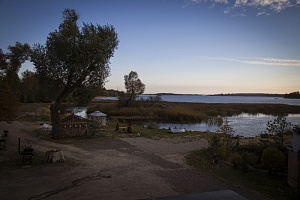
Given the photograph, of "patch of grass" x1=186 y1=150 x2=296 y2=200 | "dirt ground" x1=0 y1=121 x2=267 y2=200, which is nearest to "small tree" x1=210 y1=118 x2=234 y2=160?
"patch of grass" x1=186 y1=150 x2=296 y2=200

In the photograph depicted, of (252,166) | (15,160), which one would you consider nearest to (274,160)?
(252,166)

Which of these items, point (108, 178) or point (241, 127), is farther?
point (241, 127)

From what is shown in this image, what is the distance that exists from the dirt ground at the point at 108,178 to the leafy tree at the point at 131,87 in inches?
1618

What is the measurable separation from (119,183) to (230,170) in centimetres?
501

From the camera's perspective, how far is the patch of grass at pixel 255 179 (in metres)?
6.43

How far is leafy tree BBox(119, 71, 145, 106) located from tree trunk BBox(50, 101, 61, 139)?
121 ft

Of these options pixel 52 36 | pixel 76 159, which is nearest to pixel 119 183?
pixel 76 159

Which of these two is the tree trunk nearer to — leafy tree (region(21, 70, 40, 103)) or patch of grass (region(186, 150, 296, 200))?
patch of grass (region(186, 150, 296, 200))

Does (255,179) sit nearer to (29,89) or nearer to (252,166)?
(252,166)

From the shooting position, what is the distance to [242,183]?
7234 mm

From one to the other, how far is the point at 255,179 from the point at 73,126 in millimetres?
13898

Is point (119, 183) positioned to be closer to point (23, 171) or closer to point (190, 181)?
point (190, 181)

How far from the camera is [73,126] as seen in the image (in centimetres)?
1667

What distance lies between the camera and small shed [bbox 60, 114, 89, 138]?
16250 millimetres
